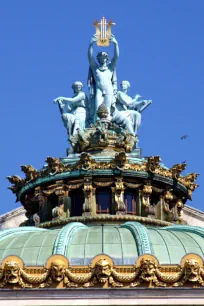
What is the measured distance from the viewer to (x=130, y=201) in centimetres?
7694

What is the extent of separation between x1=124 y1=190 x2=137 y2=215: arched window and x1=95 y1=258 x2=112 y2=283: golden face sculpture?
1287cm

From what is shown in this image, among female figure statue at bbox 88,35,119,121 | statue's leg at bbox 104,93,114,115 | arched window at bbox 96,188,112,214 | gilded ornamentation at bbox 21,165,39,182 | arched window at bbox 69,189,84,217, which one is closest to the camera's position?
arched window at bbox 96,188,112,214

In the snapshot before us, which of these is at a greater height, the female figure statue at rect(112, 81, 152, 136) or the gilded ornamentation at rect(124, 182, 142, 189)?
the female figure statue at rect(112, 81, 152, 136)

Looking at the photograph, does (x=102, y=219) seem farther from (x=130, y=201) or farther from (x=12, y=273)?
(x=12, y=273)

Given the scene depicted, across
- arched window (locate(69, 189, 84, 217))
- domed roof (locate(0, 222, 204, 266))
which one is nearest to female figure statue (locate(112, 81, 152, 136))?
arched window (locate(69, 189, 84, 217))

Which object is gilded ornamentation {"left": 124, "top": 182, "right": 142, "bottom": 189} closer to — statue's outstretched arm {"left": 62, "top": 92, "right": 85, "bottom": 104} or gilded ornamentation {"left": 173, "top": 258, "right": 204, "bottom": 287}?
statue's outstretched arm {"left": 62, "top": 92, "right": 85, "bottom": 104}

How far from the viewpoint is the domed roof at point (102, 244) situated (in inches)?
2579

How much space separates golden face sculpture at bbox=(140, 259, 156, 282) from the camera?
207ft

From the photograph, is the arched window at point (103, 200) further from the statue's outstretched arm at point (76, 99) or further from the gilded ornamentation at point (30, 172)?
the statue's outstretched arm at point (76, 99)

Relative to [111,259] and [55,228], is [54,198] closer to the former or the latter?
[55,228]

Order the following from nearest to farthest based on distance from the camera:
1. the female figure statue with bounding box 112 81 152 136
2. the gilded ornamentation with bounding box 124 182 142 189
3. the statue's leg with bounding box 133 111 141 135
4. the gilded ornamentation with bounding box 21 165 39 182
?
1. the gilded ornamentation with bounding box 124 182 142 189
2. the gilded ornamentation with bounding box 21 165 39 182
3. the female figure statue with bounding box 112 81 152 136
4. the statue's leg with bounding box 133 111 141 135

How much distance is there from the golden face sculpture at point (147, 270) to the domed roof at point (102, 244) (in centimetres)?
171

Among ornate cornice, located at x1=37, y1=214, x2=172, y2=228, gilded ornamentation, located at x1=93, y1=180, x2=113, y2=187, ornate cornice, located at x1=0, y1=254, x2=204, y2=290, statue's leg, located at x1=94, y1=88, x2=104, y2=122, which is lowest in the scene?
ornate cornice, located at x1=0, y1=254, x2=204, y2=290

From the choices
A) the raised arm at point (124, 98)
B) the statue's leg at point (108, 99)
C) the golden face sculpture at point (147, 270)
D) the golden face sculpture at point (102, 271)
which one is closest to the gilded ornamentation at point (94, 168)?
the statue's leg at point (108, 99)
